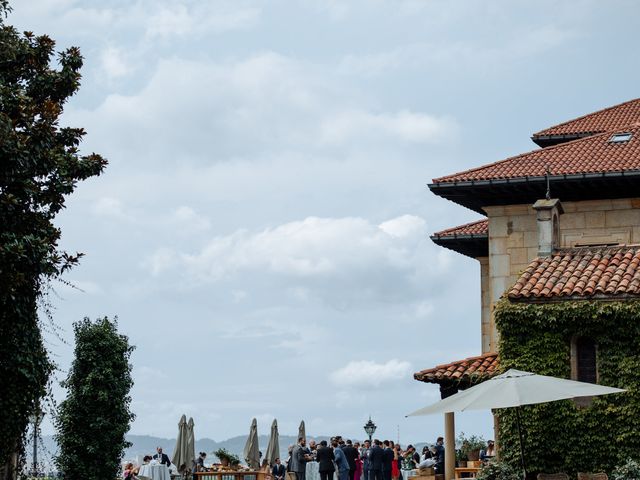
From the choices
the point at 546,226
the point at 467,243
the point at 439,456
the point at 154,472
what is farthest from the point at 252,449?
the point at 546,226

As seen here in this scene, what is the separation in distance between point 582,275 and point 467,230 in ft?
35.6

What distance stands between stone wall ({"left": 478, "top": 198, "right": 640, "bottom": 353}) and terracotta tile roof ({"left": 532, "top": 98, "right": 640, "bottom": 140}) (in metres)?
7.01

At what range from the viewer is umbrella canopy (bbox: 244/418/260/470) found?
129ft

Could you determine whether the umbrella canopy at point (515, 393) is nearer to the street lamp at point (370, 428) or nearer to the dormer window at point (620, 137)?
the dormer window at point (620, 137)

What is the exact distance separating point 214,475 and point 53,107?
50.5ft

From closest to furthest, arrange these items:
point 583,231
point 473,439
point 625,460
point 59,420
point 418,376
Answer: point 625,460
point 418,376
point 583,231
point 59,420
point 473,439

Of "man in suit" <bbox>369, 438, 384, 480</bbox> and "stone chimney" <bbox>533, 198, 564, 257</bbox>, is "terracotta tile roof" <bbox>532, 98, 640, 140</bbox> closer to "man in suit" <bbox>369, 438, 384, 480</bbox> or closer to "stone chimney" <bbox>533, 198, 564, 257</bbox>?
"stone chimney" <bbox>533, 198, 564, 257</bbox>

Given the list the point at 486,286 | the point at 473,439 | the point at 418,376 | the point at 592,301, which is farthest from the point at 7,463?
the point at 473,439

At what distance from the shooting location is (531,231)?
1283 inches

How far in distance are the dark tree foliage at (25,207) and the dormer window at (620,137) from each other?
15995mm

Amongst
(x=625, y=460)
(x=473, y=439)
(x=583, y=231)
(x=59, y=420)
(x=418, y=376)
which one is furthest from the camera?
(x=473, y=439)

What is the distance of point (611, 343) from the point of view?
24047 mm

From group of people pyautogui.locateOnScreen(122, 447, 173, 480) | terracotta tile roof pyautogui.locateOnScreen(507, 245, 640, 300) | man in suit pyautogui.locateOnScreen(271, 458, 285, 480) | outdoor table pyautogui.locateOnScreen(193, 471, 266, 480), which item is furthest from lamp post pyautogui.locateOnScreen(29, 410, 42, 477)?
man in suit pyautogui.locateOnScreen(271, 458, 285, 480)

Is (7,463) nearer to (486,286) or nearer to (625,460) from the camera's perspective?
(625,460)
